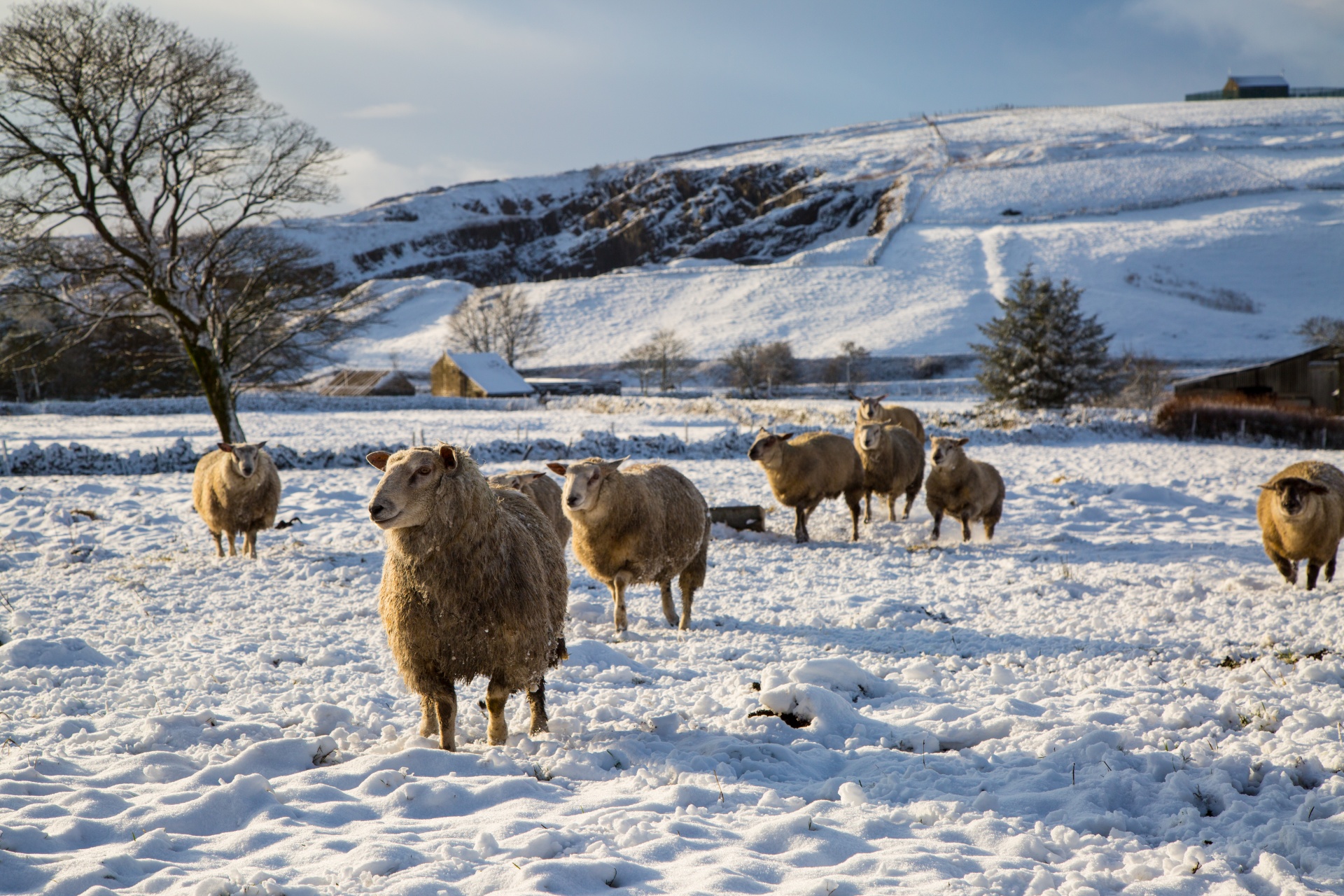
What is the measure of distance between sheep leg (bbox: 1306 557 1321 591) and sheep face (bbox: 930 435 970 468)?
15.0 ft

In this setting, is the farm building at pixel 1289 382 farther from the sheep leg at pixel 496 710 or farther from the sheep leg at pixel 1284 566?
the sheep leg at pixel 496 710

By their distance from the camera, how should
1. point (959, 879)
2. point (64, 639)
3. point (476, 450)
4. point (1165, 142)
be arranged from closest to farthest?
point (959, 879) < point (64, 639) < point (476, 450) < point (1165, 142)

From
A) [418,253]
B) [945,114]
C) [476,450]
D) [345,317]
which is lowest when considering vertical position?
[476,450]

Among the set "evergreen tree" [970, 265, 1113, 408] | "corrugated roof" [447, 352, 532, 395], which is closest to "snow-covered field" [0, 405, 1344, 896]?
"evergreen tree" [970, 265, 1113, 408]

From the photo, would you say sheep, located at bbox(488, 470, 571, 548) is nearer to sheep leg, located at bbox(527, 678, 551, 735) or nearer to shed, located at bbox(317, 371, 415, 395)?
sheep leg, located at bbox(527, 678, 551, 735)

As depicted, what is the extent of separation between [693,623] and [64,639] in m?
5.50

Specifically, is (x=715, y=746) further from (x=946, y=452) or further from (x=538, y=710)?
(x=946, y=452)

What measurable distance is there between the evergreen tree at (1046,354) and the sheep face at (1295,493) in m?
27.3

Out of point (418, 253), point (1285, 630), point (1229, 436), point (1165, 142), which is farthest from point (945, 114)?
point (1285, 630)

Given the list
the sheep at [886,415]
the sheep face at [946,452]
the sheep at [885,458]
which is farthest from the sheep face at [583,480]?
the sheep at [886,415]

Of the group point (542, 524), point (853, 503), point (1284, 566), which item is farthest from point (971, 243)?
point (542, 524)

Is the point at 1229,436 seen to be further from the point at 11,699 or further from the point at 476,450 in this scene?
the point at 11,699

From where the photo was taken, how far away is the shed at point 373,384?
58625 mm

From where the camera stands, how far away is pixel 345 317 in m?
25.2
